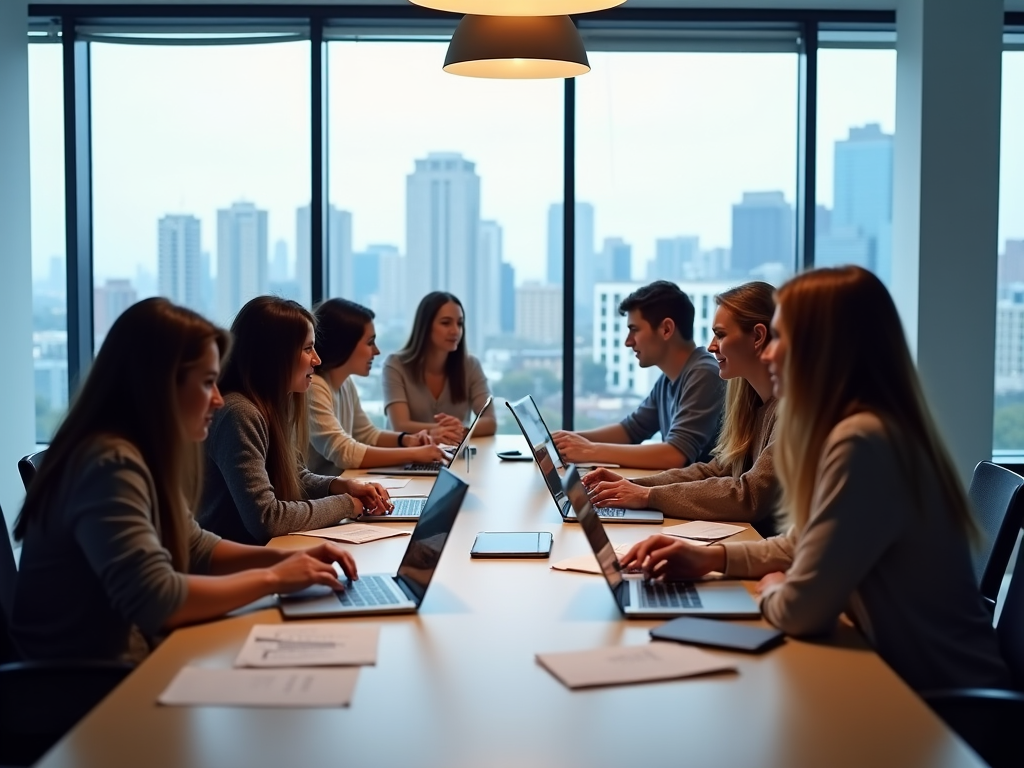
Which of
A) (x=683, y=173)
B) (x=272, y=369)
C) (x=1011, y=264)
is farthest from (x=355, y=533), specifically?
(x=1011, y=264)

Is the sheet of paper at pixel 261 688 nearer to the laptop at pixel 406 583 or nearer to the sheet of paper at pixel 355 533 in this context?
the laptop at pixel 406 583

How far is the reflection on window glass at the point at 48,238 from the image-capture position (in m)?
5.53

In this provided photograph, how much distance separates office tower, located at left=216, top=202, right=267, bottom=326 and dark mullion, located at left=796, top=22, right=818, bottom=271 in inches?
103

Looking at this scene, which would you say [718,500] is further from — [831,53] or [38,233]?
[38,233]

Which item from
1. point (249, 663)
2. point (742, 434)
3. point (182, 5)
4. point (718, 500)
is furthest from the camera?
point (182, 5)

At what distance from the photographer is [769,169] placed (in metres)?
5.64

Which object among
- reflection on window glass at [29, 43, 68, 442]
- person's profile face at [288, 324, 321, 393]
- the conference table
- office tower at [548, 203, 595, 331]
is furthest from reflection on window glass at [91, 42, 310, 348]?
the conference table

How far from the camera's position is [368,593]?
87.6 inches

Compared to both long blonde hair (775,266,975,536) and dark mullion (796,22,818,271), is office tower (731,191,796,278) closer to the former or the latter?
dark mullion (796,22,818,271)

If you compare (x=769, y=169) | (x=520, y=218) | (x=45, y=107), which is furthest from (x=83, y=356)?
(x=769, y=169)

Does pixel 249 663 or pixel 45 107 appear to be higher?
pixel 45 107

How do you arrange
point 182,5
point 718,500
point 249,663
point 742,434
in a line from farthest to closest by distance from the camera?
point 182,5 → point 742,434 → point 718,500 → point 249,663

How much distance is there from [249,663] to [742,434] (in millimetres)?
1832

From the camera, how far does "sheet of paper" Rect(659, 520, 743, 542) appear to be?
2842 millimetres
